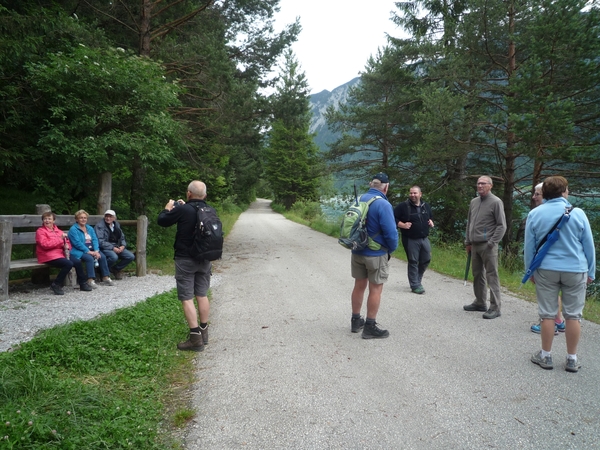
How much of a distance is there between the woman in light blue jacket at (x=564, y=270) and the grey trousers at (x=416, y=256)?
328 cm

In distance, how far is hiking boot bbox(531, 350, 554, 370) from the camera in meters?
3.81

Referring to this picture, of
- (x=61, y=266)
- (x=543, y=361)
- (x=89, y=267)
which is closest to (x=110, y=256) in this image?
(x=89, y=267)

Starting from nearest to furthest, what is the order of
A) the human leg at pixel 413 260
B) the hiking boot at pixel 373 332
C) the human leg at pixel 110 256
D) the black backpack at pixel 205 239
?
the black backpack at pixel 205 239, the hiking boot at pixel 373 332, the human leg at pixel 413 260, the human leg at pixel 110 256

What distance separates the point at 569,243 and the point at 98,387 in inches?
176

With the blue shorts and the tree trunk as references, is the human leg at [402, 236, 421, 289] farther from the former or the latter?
the tree trunk

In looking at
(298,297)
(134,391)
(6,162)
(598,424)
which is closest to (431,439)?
(598,424)

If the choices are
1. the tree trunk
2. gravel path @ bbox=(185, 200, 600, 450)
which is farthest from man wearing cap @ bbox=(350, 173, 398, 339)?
the tree trunk

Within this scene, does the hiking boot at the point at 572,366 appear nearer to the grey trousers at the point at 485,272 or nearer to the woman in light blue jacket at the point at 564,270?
the woman in light blue jacket at the point at 564,270

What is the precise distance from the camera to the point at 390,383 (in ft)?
11.6

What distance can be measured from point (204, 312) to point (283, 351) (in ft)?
3.35

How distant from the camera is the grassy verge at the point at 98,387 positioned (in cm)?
247

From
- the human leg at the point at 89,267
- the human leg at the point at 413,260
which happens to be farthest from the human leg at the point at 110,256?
the human leg at the point at 413,260

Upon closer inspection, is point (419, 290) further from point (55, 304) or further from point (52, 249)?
point (52, 249)

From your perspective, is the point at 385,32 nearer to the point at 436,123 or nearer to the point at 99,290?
the point at 436,123
